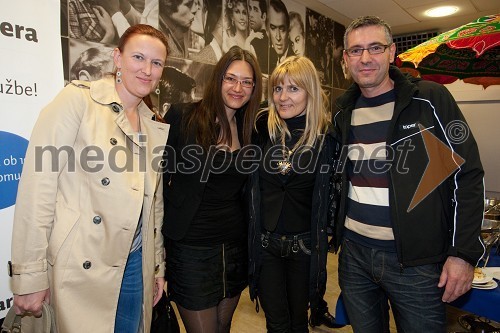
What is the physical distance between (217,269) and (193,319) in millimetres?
279

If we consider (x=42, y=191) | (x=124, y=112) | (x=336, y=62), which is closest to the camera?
(x=42, y=191)

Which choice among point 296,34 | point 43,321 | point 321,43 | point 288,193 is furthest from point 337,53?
point 43,321

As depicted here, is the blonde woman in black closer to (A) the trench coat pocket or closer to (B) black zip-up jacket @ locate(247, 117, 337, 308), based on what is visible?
(B) black zip-up jacket @ locate(247, 117, 337, 308)

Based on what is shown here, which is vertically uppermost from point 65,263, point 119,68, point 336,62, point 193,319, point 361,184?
point 336,62

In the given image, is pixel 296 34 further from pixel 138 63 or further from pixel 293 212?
Answer: pixel 138 63

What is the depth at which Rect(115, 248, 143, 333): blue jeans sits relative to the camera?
1.47 meters

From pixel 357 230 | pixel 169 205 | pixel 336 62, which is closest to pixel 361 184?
pixel 357 230

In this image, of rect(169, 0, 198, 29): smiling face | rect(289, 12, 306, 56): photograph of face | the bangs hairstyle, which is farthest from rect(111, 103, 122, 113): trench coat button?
rect(289, 12, 306, 56): photograph of face

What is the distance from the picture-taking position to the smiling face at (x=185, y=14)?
3365 millimetres

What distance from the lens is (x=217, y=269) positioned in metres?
1.76

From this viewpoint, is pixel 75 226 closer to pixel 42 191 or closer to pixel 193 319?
pixel 42 191

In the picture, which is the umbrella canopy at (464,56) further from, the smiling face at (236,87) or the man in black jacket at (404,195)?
the smiling face at (236,87)

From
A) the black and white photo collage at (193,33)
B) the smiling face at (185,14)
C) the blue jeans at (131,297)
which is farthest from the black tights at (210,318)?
the smiling face at (185,14)
